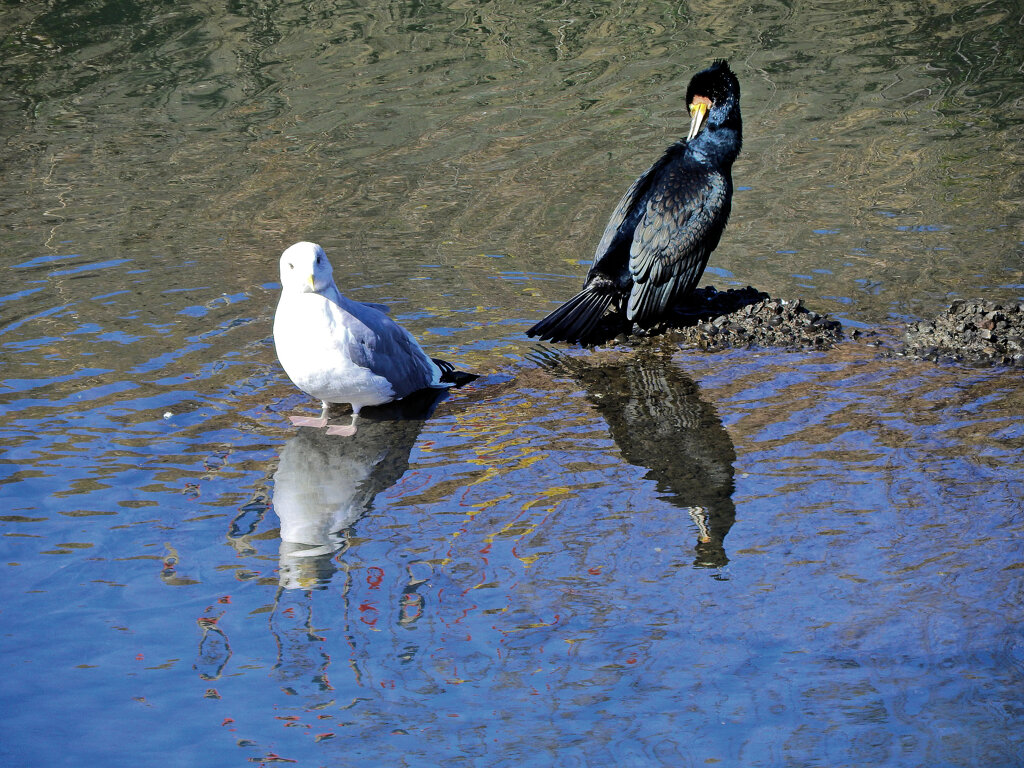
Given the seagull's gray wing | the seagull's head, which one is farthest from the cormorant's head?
the seagull's head

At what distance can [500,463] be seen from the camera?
536 cm

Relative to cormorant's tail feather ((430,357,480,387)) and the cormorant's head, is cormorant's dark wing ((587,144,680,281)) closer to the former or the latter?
the cormorant's head

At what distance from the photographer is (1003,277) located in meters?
7.31

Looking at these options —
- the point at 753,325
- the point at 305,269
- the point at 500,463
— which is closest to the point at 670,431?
the point at 500,463

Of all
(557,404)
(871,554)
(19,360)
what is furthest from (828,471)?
(19,360)

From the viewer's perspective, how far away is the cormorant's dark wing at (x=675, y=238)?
678 cm

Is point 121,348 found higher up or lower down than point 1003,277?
higher up

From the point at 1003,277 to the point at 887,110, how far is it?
156 inches

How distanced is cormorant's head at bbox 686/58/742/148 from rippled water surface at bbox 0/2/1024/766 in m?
1.27

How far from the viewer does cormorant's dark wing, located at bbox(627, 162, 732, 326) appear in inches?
267

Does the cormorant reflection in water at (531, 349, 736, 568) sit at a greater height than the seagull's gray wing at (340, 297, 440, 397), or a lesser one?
lesser

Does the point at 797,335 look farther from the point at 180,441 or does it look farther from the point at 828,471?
the point at 180,441

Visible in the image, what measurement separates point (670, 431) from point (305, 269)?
2071 millimetres

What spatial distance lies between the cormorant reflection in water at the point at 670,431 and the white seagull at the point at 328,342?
1.22 m
